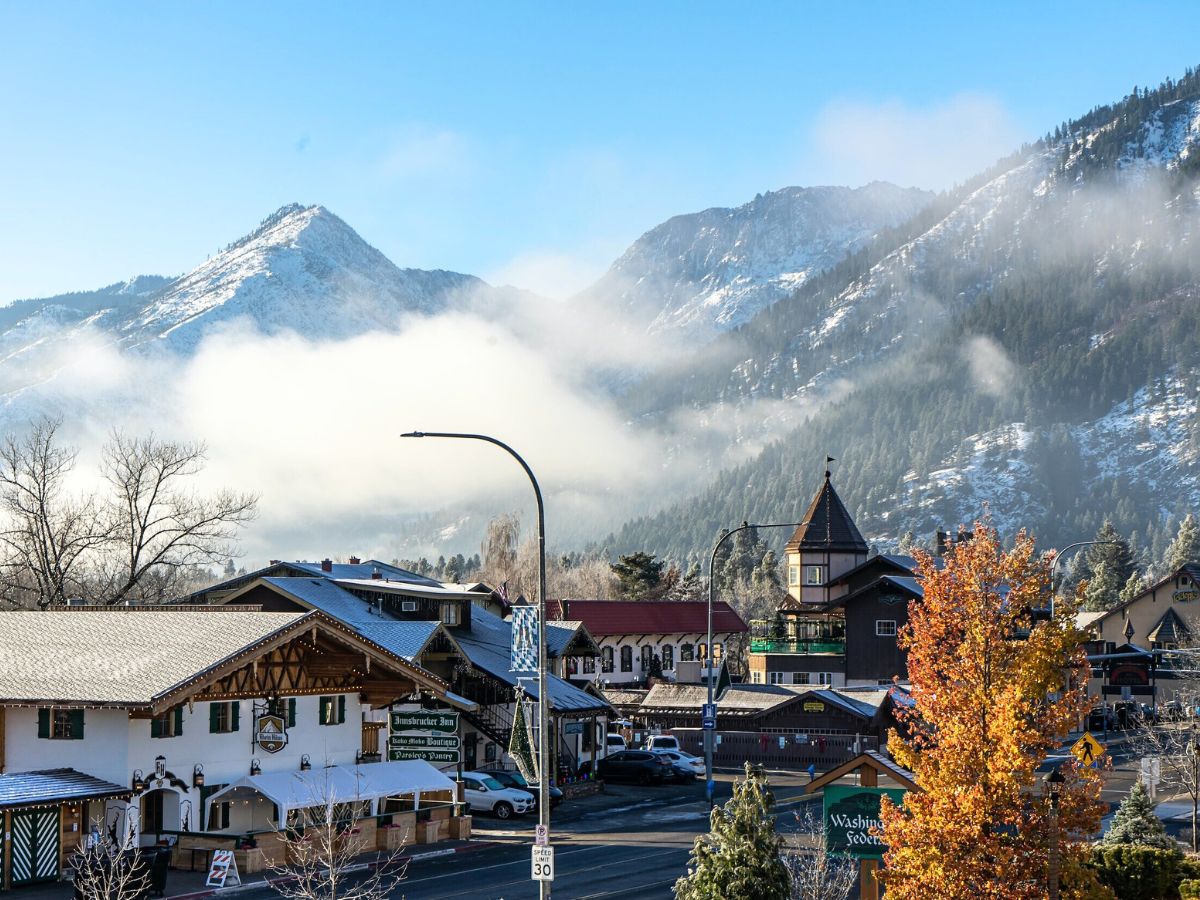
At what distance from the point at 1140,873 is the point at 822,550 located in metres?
64.6

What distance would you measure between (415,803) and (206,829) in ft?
23.2

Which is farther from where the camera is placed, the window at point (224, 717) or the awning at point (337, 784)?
the window at point (224, 717)

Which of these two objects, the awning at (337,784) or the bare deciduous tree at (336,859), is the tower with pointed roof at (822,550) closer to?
the awning at (337,784)

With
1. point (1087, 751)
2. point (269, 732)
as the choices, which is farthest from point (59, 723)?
point (1087, 751)

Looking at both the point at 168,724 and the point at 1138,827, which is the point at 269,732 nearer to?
the point at 168,724

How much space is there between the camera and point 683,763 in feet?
221

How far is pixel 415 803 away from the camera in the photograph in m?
46.8

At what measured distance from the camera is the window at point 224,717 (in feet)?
140

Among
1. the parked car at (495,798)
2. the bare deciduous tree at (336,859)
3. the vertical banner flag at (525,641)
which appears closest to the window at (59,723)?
the bare deciduous tree at (336,859)

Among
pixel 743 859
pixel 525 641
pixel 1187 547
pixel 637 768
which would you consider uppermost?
pixel 1187 547

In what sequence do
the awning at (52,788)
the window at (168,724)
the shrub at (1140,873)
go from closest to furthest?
the shrub at (1140,873) < the awning at (52,788) < the window at (168,724)

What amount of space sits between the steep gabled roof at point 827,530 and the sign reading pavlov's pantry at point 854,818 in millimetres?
70553

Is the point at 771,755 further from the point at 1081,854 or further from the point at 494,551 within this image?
the point at 494,551

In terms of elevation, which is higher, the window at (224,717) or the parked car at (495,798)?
the window at (224,717)
